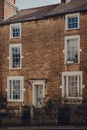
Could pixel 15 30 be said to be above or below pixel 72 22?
below

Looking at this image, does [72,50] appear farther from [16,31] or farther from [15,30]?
[15,30]

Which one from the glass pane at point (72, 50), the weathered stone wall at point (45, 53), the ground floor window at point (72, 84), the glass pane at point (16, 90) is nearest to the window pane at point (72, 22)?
the weathered stone wall at point (45, 53)

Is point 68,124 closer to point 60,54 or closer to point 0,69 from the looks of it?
point 60,54

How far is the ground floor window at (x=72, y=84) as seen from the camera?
30.7 m

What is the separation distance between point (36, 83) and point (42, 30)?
4.71m

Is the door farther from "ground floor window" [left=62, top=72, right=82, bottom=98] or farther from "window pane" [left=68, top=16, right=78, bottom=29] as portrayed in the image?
"window pane" [left=68, top=16, right=78, bottom=29]

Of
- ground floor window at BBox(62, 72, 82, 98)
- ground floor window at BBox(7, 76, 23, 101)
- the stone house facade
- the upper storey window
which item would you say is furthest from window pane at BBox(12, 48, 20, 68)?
ground floor window at BBox(62, 72, 82, 98)

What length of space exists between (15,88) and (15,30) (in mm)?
5422

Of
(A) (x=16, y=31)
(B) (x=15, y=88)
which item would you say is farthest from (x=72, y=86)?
(A) (x=16, y=31)

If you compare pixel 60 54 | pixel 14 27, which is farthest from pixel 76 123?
pixel 14 27

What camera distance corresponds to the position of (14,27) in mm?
35375

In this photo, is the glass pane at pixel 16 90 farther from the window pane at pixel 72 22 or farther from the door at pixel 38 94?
the window pane at pixel 72 22

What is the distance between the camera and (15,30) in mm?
35250

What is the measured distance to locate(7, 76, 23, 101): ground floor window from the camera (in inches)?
1339
